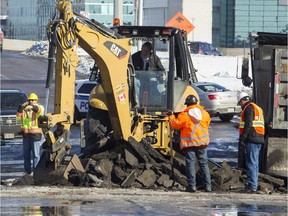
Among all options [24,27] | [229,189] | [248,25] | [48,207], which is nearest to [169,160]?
[229,189]

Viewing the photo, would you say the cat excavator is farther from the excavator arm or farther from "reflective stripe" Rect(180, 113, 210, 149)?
"reflective stripe" Rect(180, 113, 210, 149)

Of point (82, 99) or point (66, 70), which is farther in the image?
point (82, 99)

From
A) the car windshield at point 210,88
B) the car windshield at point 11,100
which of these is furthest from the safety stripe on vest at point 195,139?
the car windshield at point 210,88

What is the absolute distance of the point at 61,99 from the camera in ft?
49.0

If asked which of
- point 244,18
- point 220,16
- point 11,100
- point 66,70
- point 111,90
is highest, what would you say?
point 220,16

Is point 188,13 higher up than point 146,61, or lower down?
higher up

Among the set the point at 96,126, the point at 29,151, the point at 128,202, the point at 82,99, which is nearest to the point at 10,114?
the point at 82,99

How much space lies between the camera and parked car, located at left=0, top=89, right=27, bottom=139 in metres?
25.4

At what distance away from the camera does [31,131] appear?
18562 mm

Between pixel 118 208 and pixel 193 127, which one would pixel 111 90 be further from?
pixel 118 208

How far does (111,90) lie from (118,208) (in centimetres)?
339

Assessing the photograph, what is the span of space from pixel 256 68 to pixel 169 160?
2.66 m

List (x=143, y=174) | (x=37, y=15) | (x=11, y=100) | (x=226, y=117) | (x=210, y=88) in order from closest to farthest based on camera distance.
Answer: (x=143, y=174) → (x=11, y=100) → (x=226, y=117) → (x=210, y=88) → (x=37, y=15)

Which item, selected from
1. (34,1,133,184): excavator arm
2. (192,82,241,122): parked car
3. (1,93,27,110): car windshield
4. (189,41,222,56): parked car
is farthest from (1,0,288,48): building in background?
(34,1,133,184): excavator arm
